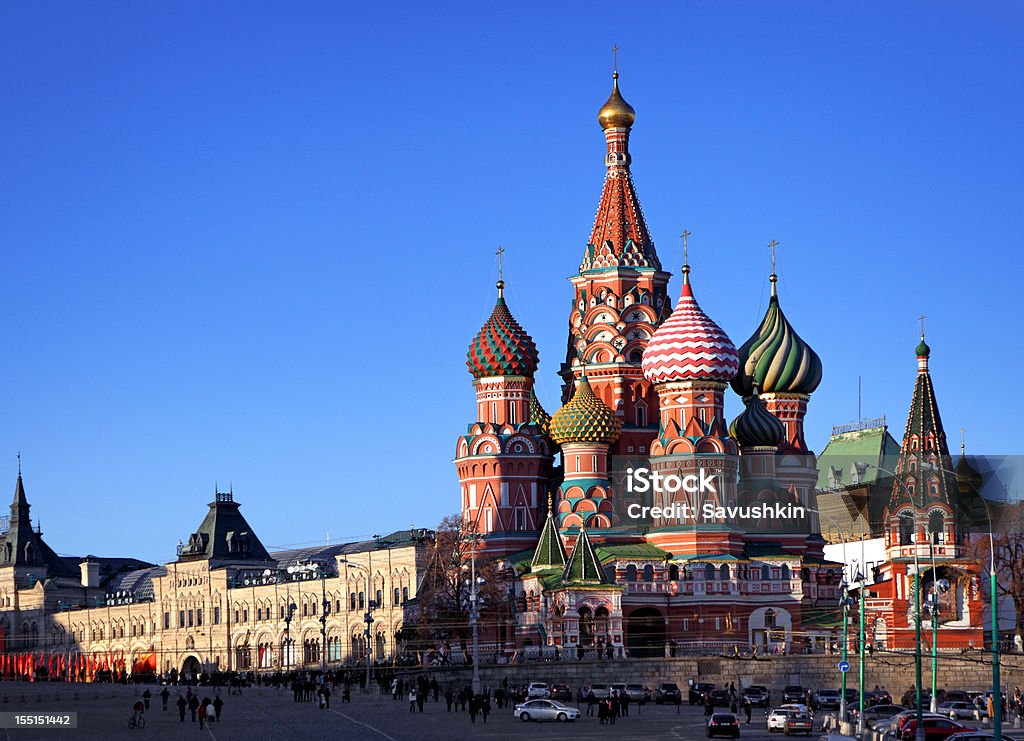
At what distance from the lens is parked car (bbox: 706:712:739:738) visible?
57875mm

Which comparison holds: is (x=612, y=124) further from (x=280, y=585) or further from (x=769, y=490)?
(x=280, y=585)

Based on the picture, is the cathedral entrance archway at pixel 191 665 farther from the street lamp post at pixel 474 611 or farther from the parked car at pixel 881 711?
the parked car at pixel 881 711

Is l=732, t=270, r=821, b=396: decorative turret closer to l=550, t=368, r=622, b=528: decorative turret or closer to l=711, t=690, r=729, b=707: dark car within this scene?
l=550, t=368, r=622, b=528: decorative turret

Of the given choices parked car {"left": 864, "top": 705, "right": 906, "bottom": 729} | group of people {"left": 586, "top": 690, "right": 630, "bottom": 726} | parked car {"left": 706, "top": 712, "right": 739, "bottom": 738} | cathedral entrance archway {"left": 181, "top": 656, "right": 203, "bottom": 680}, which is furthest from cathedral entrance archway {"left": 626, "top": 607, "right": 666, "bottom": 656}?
cathedral entrance archway {"left": 181, "top": 656, "right": 203, "bottom": 680}

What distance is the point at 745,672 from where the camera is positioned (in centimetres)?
8719

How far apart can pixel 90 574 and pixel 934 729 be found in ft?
373

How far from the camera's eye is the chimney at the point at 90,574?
161 meters

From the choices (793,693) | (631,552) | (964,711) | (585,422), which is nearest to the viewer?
(964,711)

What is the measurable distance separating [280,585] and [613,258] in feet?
126

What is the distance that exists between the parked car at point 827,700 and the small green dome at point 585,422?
23185mm

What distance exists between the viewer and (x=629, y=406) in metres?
104

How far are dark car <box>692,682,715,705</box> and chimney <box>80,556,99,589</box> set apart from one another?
87144 mm

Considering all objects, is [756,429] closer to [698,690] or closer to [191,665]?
[698,690]

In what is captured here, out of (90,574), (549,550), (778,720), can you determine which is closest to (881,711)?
(778,720)
